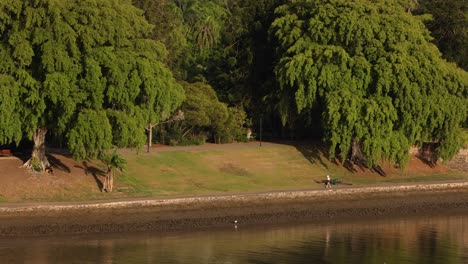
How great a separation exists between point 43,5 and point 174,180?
14.7m

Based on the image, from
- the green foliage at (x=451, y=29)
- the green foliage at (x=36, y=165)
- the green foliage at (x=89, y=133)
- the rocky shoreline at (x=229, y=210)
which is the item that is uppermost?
the green foliage at (x=451, y=29)

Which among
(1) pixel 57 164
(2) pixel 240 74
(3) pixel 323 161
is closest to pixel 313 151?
(3) pixel 323 161

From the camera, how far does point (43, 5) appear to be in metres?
59.9

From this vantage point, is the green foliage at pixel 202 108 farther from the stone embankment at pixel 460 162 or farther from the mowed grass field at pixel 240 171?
the stone embankment at pixel 460 162

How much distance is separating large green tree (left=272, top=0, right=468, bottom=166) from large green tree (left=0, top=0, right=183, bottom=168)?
55.5 feet

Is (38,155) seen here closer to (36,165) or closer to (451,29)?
(36,165)

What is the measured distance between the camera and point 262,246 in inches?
1966

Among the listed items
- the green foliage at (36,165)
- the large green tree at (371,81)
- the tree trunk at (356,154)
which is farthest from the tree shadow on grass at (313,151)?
the green foliage at (36,165)

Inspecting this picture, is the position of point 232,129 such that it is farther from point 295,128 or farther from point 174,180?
point 174,180

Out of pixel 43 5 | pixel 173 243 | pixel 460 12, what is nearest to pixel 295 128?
pixel 460 12

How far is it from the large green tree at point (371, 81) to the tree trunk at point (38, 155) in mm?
22078

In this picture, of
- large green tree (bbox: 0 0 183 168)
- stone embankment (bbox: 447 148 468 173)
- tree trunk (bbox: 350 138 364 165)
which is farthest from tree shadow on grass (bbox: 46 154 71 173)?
stone embankment (bbox: 447 148 468 173)

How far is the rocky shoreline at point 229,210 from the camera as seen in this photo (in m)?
53.5

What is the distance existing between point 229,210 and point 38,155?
40.5 feet
